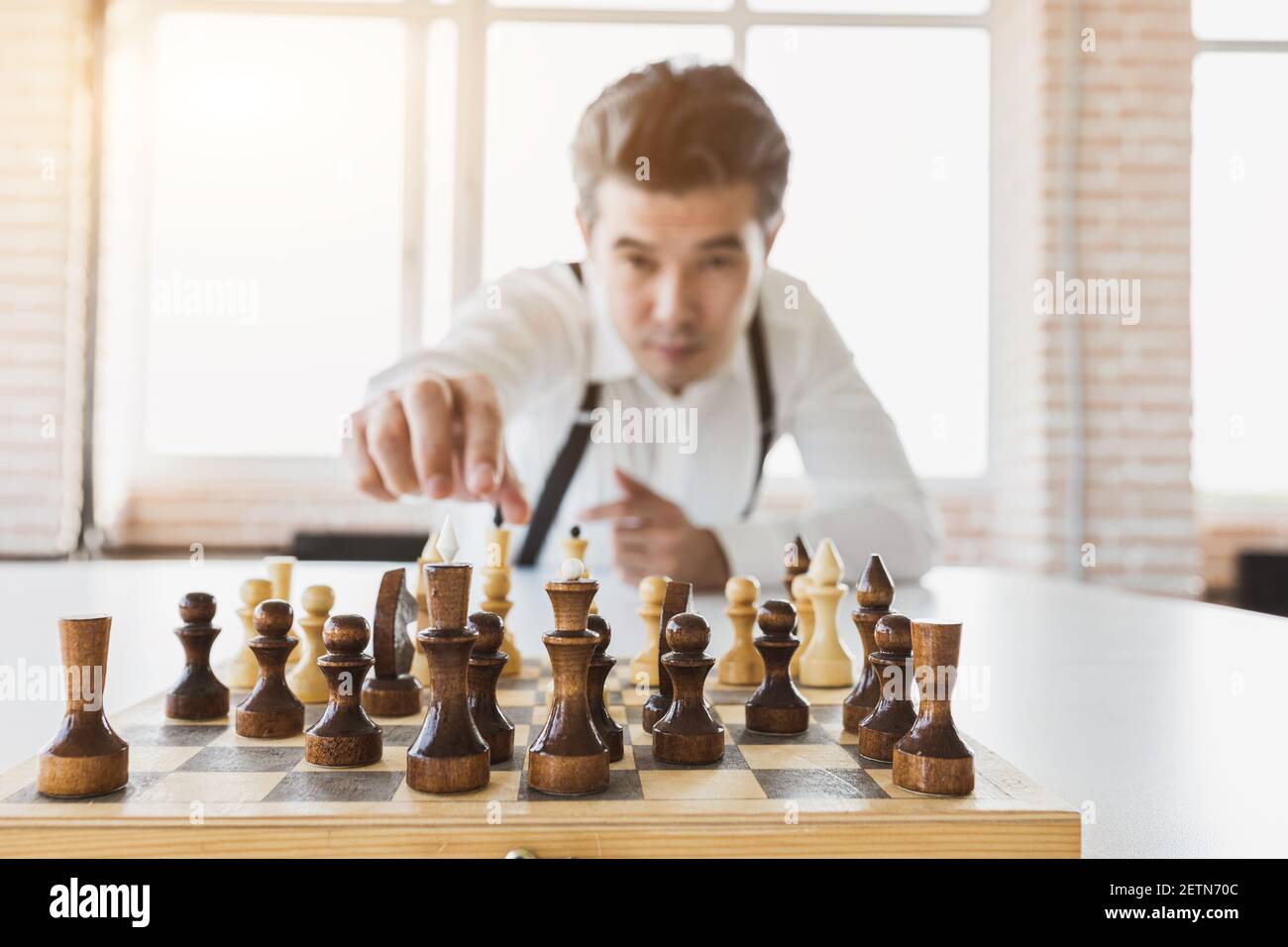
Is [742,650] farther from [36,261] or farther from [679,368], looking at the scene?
[36,261]

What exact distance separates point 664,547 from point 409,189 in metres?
2.47

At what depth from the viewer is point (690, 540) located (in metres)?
2.35

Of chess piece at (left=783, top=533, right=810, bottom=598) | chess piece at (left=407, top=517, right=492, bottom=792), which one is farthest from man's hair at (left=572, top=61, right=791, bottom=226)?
chess piece at (left=407, top=517, right=492, bottom=792)

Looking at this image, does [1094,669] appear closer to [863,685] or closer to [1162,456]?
[863,685]

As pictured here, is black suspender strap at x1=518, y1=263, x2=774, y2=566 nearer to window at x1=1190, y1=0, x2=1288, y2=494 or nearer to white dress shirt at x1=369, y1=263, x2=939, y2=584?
white dress shirt at x1=369, y1=263, x2=939, y2=584

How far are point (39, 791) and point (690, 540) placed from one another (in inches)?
70.3

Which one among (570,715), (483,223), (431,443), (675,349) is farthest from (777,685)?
(483,223)

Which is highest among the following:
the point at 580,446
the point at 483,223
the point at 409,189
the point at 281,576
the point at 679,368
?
the point at 409,189

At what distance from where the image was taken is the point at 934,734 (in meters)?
0.69

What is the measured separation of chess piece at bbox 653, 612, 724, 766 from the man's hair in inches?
86.4

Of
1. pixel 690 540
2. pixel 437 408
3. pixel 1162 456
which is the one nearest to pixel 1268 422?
pixel 1162 456

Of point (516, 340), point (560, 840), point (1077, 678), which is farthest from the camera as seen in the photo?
point (516, 340)
